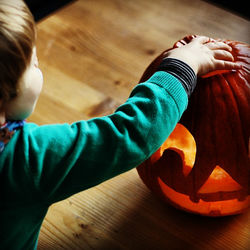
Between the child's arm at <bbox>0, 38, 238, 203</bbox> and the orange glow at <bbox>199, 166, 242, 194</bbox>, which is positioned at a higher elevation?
the child's arm at <bbox>0, 38, 238, 203</bbox>

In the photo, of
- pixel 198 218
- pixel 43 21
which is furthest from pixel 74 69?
pixel 198 218

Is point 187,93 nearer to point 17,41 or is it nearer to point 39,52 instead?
point 17,41

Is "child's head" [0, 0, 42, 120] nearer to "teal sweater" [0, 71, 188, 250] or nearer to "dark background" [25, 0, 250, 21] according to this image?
"teal sweater" [0, 71, 188, 250]

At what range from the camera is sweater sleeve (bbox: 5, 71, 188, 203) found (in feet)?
1.74

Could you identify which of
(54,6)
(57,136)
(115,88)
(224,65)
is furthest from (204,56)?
(54,6)

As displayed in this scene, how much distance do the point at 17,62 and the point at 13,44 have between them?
24 mm

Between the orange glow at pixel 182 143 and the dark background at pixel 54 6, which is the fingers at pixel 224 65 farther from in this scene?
the dark background at pixel 54 6

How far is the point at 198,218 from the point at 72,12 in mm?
872

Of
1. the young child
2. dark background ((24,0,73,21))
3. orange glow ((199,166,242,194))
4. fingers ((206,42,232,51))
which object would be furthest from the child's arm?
Result: dark background ((24,0,73,21))

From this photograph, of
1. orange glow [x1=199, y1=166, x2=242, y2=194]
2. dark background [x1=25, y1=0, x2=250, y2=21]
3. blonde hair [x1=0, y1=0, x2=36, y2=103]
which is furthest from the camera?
dark background [x1=25, y1=0, x2=250, y2=21]

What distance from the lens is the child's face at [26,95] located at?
19.7 inches

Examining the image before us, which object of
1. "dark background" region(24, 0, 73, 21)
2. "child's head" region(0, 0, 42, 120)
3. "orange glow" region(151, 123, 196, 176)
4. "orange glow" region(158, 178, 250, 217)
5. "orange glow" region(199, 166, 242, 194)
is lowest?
"dark background" region(24, 0, 73, 21)

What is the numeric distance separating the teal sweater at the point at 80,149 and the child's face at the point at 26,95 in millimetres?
29

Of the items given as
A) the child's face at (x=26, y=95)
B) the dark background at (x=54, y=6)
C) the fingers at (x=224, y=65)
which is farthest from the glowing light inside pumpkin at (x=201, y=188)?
the dark background at (x=54, y=6)
